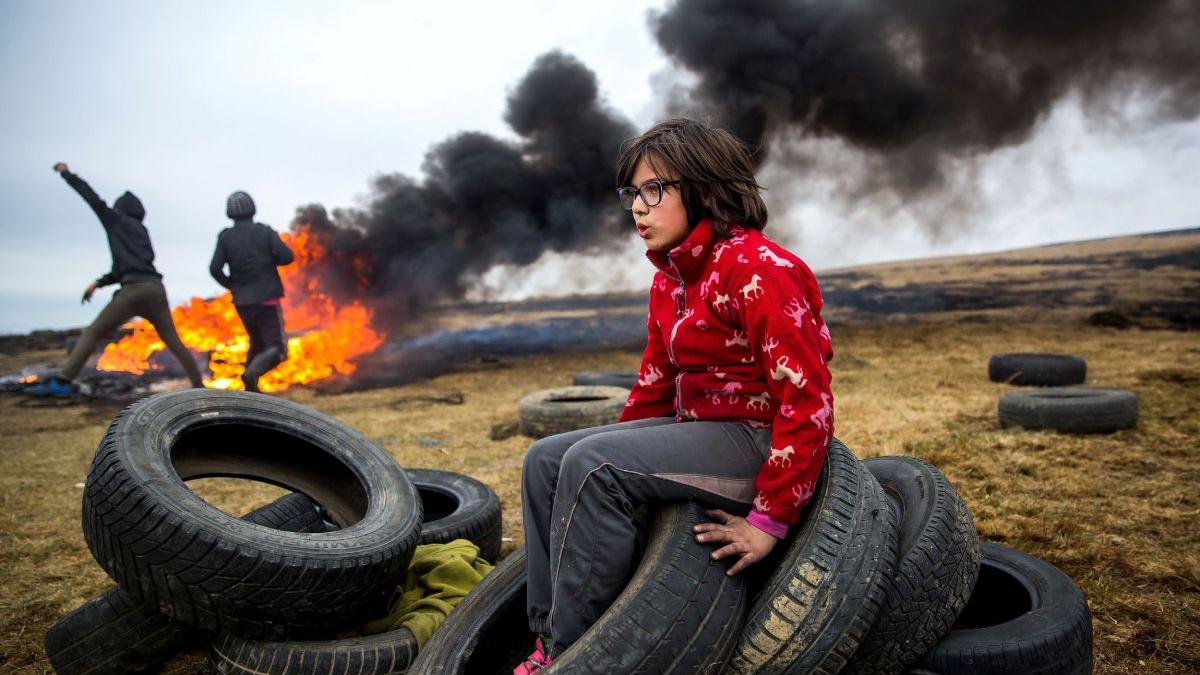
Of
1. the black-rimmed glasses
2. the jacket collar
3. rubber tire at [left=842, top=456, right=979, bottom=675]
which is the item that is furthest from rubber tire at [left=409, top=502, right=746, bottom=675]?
the black-rimmed glasses

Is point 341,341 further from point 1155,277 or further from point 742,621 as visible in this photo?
point 1155,277

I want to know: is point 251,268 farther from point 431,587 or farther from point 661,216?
point 661,216

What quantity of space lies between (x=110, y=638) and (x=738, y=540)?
2.73 meters

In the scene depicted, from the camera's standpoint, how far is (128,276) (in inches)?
364

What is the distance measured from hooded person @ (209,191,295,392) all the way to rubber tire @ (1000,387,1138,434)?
9.08 metres

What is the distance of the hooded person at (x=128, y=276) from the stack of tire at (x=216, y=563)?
733 cm

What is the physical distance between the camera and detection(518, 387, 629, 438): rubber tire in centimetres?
707

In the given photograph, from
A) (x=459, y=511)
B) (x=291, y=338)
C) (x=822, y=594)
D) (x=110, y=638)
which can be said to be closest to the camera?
(x=822, y=594)

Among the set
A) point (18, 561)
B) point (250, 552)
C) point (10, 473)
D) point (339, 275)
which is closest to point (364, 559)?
point (250, 552)

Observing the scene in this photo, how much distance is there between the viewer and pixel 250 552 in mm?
2535

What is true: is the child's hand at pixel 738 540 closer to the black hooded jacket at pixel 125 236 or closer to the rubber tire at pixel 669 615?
the rubber tire at pixel 669 615

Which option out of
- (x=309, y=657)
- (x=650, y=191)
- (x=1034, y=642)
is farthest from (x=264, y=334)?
(x=1034, y=642)

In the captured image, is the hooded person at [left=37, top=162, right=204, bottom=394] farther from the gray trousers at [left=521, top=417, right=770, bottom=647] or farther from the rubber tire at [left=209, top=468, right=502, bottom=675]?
the gray trousers at [left=521, top=417, right=770, bottom=647]

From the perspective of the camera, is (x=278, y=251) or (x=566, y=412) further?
(x=278, y=251)
